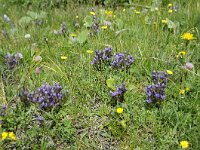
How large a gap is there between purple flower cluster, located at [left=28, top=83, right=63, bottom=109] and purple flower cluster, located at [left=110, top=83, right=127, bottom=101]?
38 cm

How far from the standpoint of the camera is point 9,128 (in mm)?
2219

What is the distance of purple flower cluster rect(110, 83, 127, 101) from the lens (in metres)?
2.39

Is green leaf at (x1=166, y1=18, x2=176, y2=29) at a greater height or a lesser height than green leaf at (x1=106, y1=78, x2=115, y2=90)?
greater

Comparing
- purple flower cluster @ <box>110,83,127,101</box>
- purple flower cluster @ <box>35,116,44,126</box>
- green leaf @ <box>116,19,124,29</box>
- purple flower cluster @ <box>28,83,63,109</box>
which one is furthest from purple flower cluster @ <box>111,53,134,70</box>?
green leaf @ <box>116,19,124,29</box>

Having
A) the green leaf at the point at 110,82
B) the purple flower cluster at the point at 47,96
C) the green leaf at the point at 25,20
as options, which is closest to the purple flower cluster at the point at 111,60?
the green leaf at the point at 110,82

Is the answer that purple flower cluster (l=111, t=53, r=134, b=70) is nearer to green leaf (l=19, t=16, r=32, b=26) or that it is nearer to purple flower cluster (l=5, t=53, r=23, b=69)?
purple flower cluster (l=5, t=53, r=23, b=69)

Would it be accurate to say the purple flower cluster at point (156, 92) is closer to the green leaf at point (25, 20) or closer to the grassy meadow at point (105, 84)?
the grassy meadow at point (105, 84)

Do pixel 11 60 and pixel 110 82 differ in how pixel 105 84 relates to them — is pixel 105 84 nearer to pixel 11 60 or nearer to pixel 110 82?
pixel 110 82

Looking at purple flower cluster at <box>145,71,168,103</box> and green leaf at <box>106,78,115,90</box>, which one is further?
green leaf at <box>106,78,115,90</box>

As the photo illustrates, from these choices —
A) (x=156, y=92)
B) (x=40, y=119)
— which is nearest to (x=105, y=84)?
(x=156, y=92)

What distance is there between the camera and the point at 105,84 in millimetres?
2652

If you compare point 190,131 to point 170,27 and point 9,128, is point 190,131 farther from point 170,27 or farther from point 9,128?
point 170,27

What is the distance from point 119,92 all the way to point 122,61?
425mm

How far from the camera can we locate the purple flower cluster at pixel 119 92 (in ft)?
7.84
